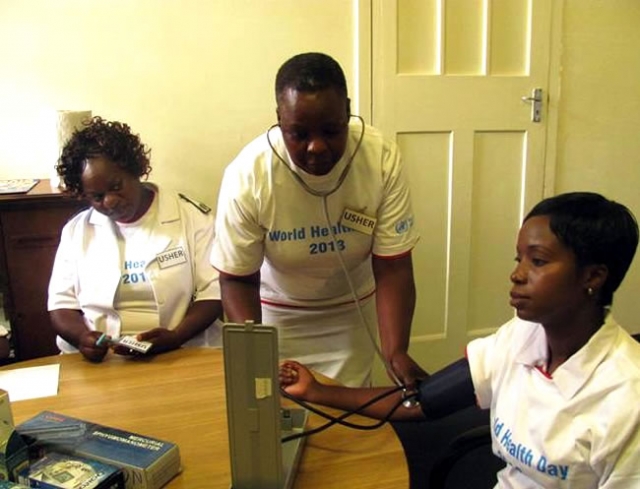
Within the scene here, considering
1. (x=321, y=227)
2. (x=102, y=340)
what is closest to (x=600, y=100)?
(x=321, y=227)

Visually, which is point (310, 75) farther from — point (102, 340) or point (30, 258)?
point (30, 258)

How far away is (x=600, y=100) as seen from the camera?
8.54 ft

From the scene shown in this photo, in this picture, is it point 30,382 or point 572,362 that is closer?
point 572,362

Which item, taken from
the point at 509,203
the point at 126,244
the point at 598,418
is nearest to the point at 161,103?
the point at 126,244

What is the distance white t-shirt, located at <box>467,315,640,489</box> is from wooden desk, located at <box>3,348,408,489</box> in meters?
0.20

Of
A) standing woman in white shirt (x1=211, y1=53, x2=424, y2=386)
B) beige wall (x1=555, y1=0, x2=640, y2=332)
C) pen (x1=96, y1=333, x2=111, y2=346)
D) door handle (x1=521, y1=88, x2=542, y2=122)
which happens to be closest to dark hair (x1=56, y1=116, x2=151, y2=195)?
standing woman in white shirt (x1=211, y1=53, x2=424, y2=386)

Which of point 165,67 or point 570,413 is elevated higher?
point 165,67

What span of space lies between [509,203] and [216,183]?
130 cm

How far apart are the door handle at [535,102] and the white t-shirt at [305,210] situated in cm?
132

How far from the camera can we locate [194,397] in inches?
47.1

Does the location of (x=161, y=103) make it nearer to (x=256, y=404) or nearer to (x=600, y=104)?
(x=256, y=404)

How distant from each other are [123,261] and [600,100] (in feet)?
7.11

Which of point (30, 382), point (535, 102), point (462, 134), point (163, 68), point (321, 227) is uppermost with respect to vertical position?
point (163, 68)

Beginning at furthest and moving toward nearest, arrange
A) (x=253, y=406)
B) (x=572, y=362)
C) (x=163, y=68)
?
(x=163, y=68) → (x=572, y=362) → (x=253, y=406)
